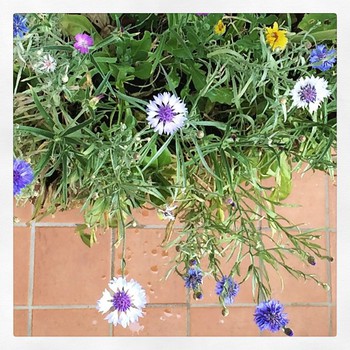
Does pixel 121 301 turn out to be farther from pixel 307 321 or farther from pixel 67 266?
pixel 307 321

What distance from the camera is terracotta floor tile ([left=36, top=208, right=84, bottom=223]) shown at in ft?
3.29

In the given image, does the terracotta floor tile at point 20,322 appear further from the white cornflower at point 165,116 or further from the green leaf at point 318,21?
the green leaf at point 318,21

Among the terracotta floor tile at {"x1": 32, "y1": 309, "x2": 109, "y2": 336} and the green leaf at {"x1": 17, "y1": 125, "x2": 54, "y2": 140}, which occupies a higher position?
the green leaf at {"x1": 17, "y1": 125, "x2": 54, "y2": 140}

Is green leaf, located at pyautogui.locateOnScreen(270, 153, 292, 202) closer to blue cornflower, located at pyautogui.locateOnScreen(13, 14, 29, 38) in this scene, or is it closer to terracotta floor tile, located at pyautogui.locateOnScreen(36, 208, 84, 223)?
terracotta floor tile, located at pyautogui.locateOnScreen(36, 208, 84, 223)

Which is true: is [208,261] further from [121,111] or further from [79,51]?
[79,51]


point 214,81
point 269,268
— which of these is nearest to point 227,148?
point 214,81

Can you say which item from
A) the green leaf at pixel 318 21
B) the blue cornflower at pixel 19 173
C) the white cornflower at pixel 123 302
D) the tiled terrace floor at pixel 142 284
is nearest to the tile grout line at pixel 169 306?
the tiled terrace floor at pixel 142 284

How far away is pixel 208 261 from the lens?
98 centimetres

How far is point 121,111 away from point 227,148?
0.16m

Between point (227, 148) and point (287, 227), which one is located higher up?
point (227, 148)

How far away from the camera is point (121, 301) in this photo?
2.92 feet

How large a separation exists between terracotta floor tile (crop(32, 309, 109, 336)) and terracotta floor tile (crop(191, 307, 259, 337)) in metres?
0.15

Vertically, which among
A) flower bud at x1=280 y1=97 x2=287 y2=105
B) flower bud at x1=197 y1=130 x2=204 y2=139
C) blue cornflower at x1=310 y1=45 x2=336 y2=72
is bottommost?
flower bud at x1=197 y1=130 x2=204 y2=139

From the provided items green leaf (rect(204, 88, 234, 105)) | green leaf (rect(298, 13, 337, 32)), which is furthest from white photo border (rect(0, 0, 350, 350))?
green leaf (rect(204, 88, 234, 105))
